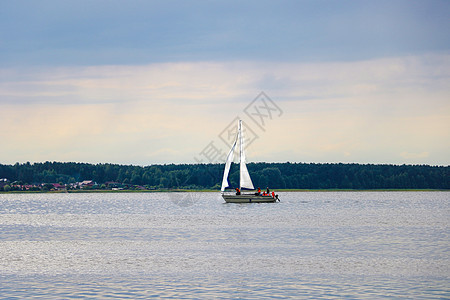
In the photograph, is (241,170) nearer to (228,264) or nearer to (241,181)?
(241,181)

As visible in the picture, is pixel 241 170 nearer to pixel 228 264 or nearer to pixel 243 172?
pixel 243 172

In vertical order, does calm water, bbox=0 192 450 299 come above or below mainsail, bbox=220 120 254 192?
below

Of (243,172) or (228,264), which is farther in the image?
(243,172)

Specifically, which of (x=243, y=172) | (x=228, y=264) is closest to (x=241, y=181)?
(x=243, y=172)

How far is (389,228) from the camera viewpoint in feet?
243

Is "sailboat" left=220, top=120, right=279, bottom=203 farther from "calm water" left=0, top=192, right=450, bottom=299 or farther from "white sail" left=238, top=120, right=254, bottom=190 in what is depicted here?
"calm water" left=0, top=192, right=450, bottom=299

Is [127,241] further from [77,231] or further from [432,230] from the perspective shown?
[432,230]

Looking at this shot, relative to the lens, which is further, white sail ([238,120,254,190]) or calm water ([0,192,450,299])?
white sail ([238,120,254,190])

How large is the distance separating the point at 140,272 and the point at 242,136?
3674 inches

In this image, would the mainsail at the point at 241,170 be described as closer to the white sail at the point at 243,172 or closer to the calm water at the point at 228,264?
the white sail at the point at 243,172

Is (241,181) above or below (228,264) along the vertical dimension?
above

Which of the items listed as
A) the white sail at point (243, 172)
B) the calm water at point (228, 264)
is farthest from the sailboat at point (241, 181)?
the calm water at point (228, 264)

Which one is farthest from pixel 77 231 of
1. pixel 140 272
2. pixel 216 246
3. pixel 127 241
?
pixel 140 272

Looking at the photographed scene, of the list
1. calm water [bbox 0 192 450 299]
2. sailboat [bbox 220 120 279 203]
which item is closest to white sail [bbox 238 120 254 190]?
sailboat [bbox 220 120 279 203]
